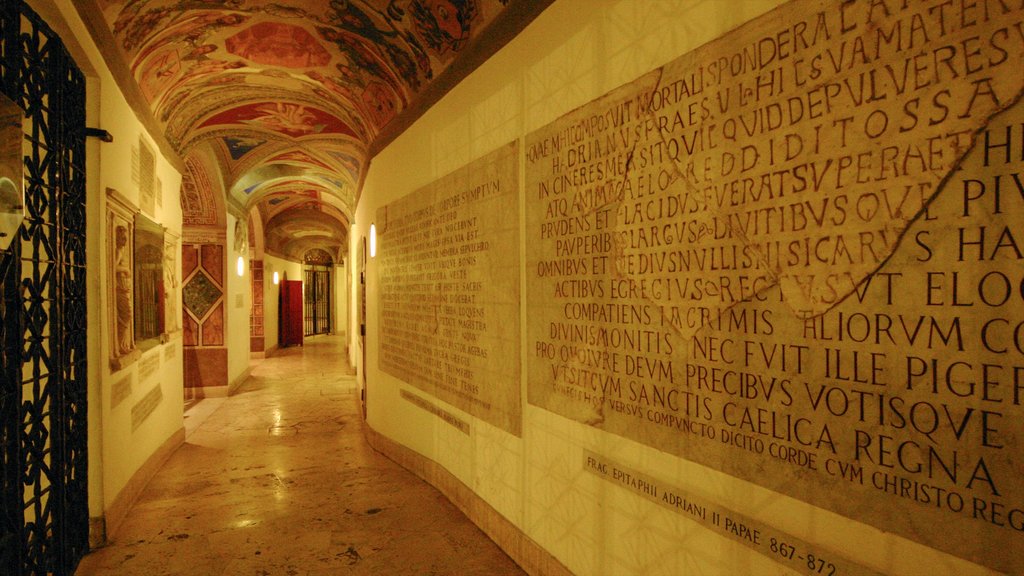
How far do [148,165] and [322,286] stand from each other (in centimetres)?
2000

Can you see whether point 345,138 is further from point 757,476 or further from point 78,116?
point 757,476

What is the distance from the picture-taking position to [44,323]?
3.02 metres

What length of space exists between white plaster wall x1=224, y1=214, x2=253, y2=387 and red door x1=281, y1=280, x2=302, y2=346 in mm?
6546

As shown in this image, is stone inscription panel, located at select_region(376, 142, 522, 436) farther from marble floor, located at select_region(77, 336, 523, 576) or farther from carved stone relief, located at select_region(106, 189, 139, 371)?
carved stone relief, located at select_region(106, 189, 139, 371)

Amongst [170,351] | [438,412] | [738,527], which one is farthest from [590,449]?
[170,351]

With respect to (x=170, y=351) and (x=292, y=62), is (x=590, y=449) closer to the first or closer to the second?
(x=292, y=62)

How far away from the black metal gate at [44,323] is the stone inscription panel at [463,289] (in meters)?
2.45

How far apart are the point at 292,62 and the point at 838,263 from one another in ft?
20.3

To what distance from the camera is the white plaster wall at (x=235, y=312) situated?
1012cm

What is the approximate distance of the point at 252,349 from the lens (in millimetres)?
15234

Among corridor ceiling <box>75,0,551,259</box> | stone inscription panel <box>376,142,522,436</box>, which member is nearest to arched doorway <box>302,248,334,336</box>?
corridor ceiling <box>75,0,551,259</box>

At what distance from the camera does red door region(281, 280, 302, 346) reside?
18.2 metres

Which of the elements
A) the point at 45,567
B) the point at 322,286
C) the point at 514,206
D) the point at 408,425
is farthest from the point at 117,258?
the point at 322,286

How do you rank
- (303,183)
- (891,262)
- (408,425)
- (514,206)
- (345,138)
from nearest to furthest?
(891,262) < (514,206) < (408,425) < (345,138) < (303,183)
